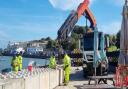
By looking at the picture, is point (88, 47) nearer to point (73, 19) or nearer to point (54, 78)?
point (54, 78)

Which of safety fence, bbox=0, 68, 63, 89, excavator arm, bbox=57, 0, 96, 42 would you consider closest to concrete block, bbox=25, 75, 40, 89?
safety fence, bbox=0, 68, 63, 89

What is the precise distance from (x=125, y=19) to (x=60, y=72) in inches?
359

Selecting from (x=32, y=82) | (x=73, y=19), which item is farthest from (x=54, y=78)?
(x=73, y=19)

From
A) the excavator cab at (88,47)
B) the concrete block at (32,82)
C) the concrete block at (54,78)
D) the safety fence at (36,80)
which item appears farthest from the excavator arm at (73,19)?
the concrete block at (32,82)

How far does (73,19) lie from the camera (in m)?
45.4

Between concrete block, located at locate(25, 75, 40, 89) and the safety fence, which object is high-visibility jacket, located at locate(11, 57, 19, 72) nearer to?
the safety fence

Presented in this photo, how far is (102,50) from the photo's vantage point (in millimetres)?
31312

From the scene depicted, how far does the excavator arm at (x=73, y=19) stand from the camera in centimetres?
4441

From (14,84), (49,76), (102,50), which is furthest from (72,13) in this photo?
(14,84)

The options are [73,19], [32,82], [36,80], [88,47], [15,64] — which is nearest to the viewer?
[32,82]

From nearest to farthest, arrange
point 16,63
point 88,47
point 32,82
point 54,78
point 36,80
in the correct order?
point 32,82 → point 36,80 → point 54,78 → point 16,63 → point 88,47

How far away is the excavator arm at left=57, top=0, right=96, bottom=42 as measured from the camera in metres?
44.4

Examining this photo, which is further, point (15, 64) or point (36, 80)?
point (15, 64)

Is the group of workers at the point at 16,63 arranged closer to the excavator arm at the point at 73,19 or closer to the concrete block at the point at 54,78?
the concrete block at the point at 54,78
